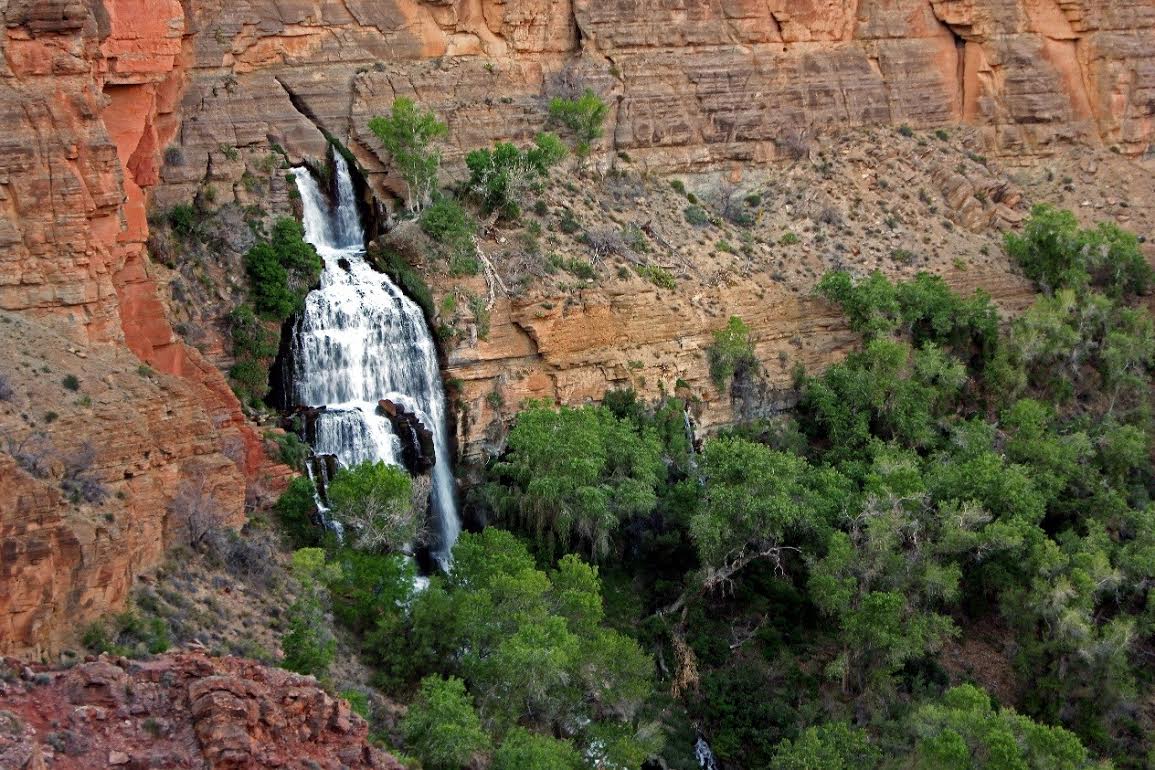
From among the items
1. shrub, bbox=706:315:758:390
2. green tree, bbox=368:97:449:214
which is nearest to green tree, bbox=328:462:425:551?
green tree, bbox=368:97:449:214

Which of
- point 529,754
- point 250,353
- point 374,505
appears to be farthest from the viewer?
point 250,353

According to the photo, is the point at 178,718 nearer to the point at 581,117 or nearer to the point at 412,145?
the point at 412,145

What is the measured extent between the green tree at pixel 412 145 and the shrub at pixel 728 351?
36.1 feet

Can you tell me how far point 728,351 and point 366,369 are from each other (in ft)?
42.8

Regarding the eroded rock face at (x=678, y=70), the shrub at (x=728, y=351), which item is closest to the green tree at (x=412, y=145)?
the eroded rock face at (x=678, y=70)

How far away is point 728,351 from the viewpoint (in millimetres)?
58000

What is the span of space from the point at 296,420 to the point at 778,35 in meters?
28.5

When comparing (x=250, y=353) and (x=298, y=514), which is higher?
(x=250, y=353)

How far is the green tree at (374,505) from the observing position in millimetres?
46188

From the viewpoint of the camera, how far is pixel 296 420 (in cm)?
4981

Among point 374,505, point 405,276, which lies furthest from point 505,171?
point 374,505

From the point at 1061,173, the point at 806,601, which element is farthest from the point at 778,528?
the point at 1061,173

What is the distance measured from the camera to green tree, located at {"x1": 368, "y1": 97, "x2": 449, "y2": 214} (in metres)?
56.1

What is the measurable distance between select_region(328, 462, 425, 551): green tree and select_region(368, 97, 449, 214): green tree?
43.6ft
